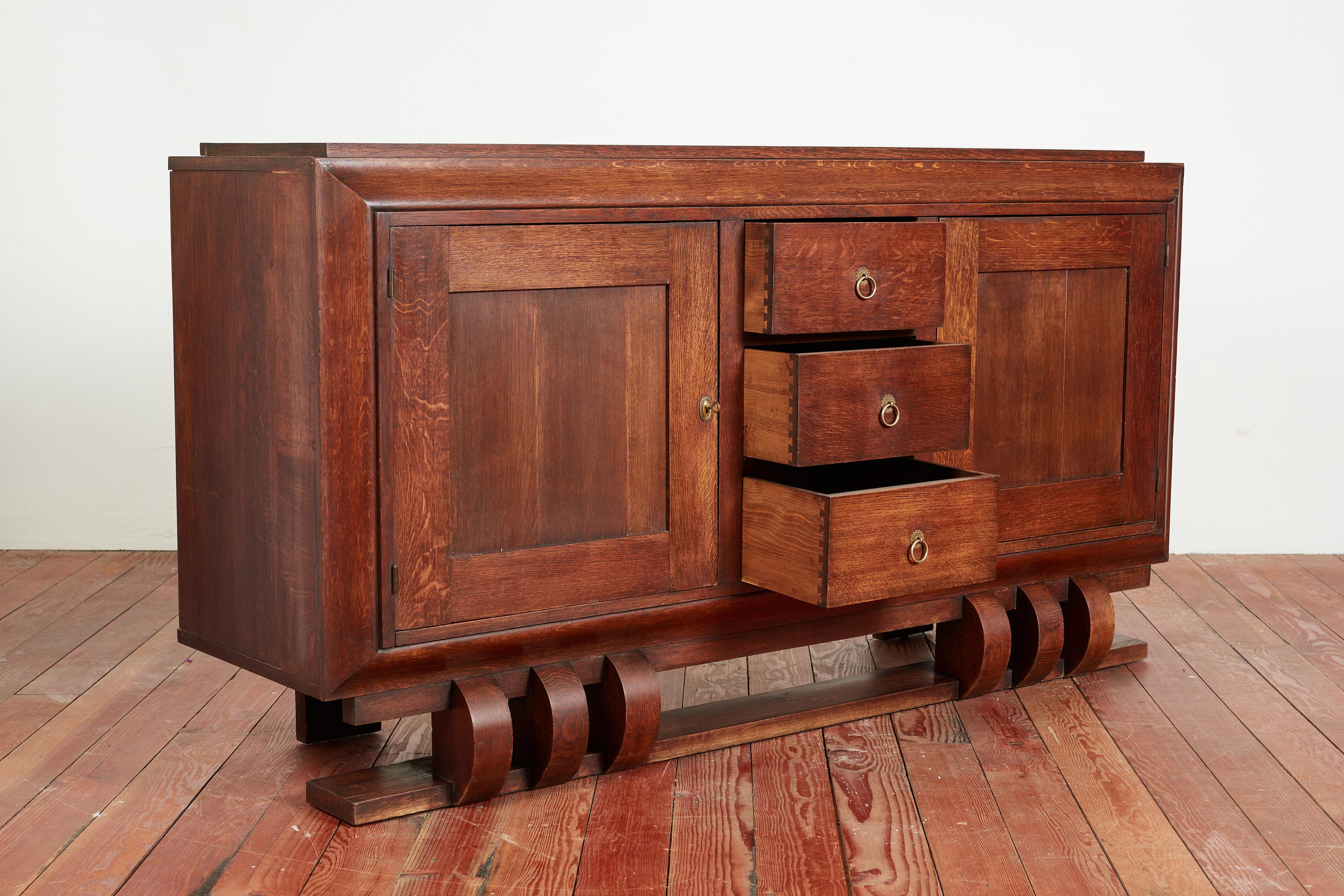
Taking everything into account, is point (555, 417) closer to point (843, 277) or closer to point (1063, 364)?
point (843, 277)

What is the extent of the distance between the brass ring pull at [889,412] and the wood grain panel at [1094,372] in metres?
0.46

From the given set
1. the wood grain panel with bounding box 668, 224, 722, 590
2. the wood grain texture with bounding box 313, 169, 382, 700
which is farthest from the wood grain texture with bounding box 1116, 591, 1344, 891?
the wood grain texture with bounding box 313, 169, 382, 700

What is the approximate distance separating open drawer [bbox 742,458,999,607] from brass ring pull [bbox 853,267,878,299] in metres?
0.27

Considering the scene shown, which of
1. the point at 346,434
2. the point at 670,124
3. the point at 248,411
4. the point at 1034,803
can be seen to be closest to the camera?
the point at 346,434

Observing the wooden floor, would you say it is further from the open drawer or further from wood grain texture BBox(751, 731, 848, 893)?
the open drawer

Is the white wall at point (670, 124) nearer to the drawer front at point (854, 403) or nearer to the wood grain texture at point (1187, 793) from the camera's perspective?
the wood grain texture at point (1187, 793)

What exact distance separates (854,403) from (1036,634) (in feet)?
2.15

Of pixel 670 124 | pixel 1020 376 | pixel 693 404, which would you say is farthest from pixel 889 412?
pixel 670 124

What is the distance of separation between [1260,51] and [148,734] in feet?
9.39

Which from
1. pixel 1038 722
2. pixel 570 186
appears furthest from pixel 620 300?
pixel 1038 722

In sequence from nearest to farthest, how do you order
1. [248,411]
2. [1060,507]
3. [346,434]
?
1. [346,434]
2. [248,411]
3. [1060,507]

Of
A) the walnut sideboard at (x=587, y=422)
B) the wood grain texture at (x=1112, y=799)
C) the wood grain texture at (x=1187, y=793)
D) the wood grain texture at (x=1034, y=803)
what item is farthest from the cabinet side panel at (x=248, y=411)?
the wood grain texture at (x=1187, y=793)

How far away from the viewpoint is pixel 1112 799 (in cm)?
188

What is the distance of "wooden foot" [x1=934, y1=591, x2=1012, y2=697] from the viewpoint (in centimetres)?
226
